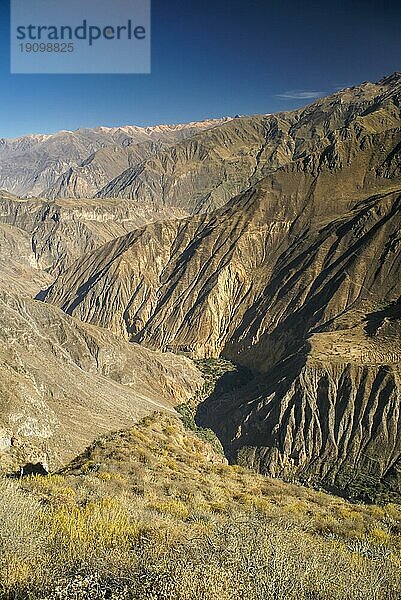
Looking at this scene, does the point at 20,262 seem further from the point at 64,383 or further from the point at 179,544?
the point at 179,544

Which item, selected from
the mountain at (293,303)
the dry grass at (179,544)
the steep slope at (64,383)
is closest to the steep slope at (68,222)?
the mountain at (293,303)

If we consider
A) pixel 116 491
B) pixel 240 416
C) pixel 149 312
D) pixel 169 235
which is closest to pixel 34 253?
pixel 169 235

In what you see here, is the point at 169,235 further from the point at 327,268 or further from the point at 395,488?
the point at 395,488

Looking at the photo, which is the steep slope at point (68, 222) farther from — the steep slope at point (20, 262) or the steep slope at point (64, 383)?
the steep slope at point (64, 383)

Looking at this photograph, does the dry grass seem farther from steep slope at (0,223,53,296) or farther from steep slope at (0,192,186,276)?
steep slope at (0,192,186,276)

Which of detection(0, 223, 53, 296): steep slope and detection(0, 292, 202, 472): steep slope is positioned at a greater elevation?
detection(0, 223, 53, 296): steep slope

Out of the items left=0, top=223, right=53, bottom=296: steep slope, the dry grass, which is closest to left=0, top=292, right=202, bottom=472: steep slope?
the dry grass
